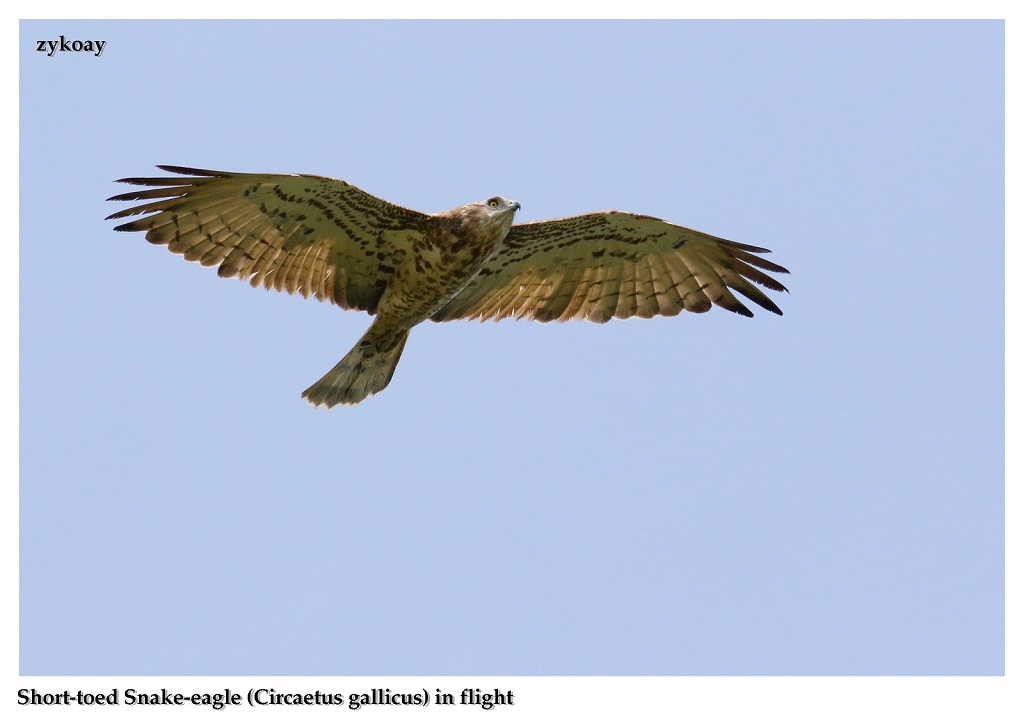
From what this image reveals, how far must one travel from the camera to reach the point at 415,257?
11.5m

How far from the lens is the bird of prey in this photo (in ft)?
36.5

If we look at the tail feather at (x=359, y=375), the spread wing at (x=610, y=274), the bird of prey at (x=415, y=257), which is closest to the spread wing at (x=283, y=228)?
the bird of prey at (x=415, y=257)

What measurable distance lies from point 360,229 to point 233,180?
3.96ft

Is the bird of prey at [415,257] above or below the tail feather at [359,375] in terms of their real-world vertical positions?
above

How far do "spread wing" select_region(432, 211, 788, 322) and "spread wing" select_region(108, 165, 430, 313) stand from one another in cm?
101

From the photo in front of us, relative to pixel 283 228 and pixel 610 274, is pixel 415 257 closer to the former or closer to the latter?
pixel 283 228

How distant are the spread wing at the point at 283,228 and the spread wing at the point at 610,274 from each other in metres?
1.01

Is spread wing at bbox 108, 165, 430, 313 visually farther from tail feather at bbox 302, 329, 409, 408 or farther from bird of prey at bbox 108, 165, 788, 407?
tail feather at bbox 302, 329, 409, 408

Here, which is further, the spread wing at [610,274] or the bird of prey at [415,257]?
the spread wing at [610,274]

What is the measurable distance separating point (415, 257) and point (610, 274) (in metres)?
2.07

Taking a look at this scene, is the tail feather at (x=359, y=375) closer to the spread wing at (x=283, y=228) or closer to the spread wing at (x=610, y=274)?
the spread wing at (x=283, y=228)

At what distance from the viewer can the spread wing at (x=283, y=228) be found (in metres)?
11.0

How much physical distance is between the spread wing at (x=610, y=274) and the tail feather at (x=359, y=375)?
649 millimetres
